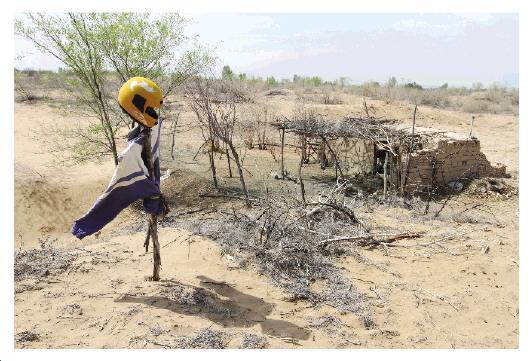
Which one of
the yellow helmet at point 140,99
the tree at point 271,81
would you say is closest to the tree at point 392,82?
the tree at point 271,81

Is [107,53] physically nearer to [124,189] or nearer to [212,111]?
[212,111]

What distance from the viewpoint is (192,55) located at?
11.1 metres

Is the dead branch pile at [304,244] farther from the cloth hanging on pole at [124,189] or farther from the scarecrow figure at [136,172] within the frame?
the cloth hanging on pole at [124,189]

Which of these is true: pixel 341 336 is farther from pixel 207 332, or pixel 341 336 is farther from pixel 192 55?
pixel 192 55

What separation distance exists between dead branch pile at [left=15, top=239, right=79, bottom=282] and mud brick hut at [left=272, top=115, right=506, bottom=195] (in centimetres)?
679

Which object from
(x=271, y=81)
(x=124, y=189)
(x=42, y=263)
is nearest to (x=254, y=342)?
(x=124, y=189)

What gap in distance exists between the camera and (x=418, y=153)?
1079 cm

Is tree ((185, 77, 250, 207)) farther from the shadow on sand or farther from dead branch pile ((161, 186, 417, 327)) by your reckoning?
the shadow on sand

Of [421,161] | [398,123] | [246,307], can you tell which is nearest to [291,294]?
[246,307]

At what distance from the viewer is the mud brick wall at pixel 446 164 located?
10805mm

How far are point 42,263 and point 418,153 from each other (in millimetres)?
8335

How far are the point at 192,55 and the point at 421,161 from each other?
→ 596cm

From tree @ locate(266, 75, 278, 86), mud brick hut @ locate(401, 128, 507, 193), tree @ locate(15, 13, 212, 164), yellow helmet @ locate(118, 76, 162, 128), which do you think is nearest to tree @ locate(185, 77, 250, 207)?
tree @ locate(15, 13, 212, 164)

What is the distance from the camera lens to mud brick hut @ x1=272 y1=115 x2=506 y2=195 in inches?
424
